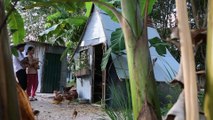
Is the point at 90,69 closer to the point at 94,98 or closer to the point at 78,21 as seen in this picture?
the point at 94,98

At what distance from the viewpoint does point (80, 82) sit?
6.99 metres

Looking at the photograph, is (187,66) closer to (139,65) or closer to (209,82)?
(209,82)

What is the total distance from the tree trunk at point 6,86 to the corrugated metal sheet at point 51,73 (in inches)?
339

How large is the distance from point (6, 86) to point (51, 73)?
889 cm

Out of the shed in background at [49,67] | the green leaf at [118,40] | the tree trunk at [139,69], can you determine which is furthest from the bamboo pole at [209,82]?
the shed in background at [49,67]

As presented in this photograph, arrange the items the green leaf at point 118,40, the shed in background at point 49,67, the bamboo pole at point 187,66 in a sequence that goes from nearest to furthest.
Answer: the bamboo pole at point 187,66
the green leaf at point 118,40
the shed in background at point 49,67

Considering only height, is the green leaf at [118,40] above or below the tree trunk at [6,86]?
above

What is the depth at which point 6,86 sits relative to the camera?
0.64 m

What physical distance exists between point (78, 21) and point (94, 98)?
176 cm

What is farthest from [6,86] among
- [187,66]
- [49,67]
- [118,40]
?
[49,67]

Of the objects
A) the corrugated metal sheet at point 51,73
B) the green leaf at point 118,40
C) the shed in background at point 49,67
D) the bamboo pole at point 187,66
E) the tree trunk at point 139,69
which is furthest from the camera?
the corrugated metal sheet at point 51,73

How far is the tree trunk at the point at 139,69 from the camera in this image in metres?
0.87

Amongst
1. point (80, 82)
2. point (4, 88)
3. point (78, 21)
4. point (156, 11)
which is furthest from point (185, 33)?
point (156, 11)

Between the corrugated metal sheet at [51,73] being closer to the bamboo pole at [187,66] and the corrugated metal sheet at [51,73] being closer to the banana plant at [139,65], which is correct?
the banana plant at [139,65]
